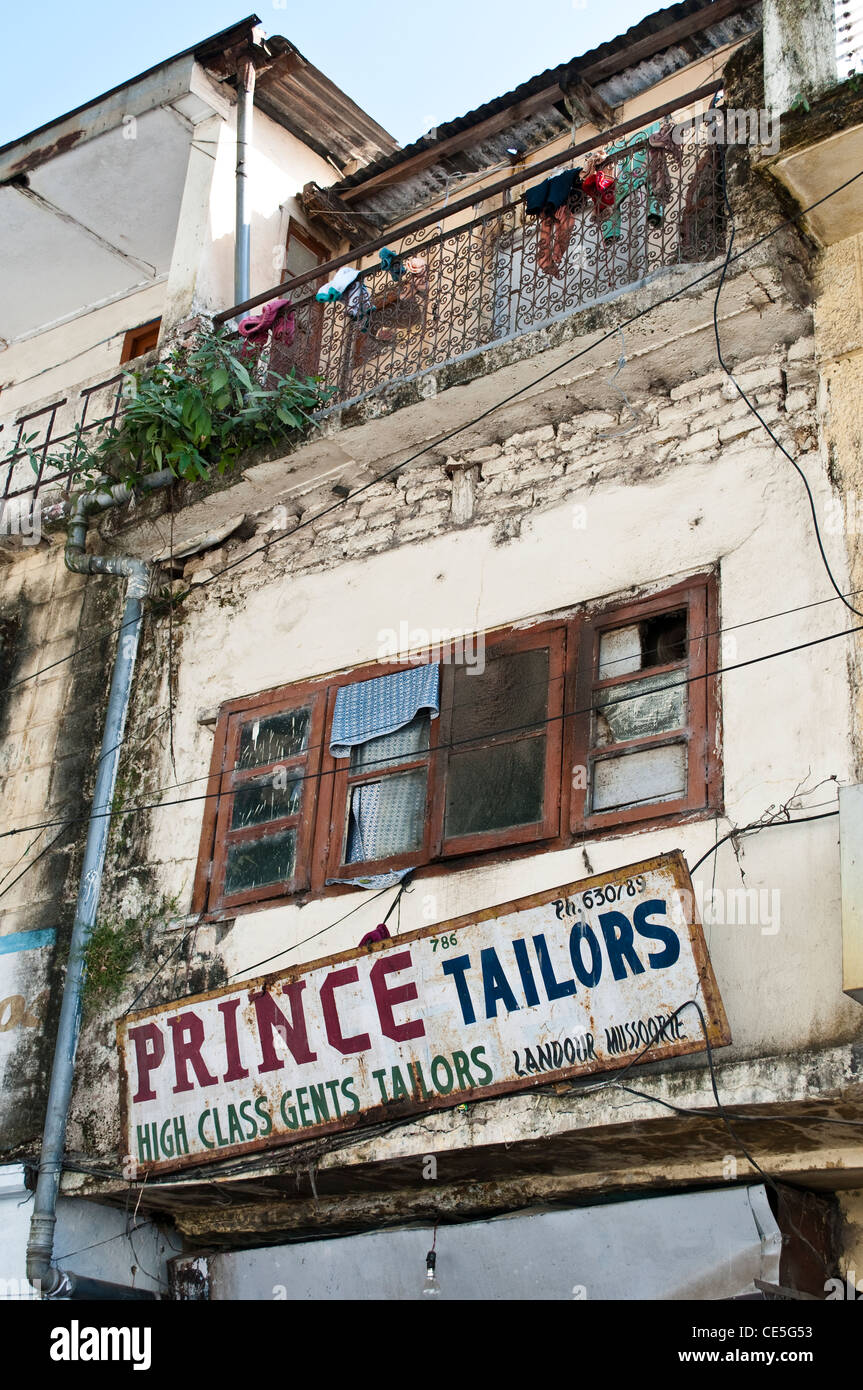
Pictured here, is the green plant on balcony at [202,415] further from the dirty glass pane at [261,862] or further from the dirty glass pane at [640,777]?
the dirty glass pane at [640,777]

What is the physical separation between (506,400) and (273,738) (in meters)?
2.17

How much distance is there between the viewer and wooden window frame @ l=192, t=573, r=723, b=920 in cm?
688

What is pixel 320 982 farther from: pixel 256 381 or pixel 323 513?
pixel 256 381

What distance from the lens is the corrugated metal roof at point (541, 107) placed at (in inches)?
375

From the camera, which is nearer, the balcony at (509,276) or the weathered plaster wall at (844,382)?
the weathered plaster wall at (844,382)

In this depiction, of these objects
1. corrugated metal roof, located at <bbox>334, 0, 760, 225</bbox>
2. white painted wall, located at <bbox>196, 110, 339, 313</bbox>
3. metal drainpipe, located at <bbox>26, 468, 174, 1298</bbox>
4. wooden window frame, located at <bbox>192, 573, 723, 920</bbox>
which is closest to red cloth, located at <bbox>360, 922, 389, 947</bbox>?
wooden window frame, located at <bbox>192, 573, 723, 920</bbox>

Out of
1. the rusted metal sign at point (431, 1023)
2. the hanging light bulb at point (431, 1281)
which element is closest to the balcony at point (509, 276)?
the rusted metal sign at point (431, 1023)

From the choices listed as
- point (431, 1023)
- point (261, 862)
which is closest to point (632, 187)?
point (261, 862)

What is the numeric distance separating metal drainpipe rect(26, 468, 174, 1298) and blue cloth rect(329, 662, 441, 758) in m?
1.62

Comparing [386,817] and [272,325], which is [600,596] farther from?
[272,325]

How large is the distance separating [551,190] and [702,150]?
967mm

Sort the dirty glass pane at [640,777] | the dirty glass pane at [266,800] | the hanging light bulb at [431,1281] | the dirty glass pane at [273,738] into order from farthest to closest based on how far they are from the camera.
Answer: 1. the dirty glass pane at [273,738]
2. the dirty glass pane at [266,800]
3. the hanging light bulb at [431,1281]
4. the dirty glass pane at [640,777]

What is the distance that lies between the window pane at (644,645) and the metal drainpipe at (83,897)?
10.4 feet
